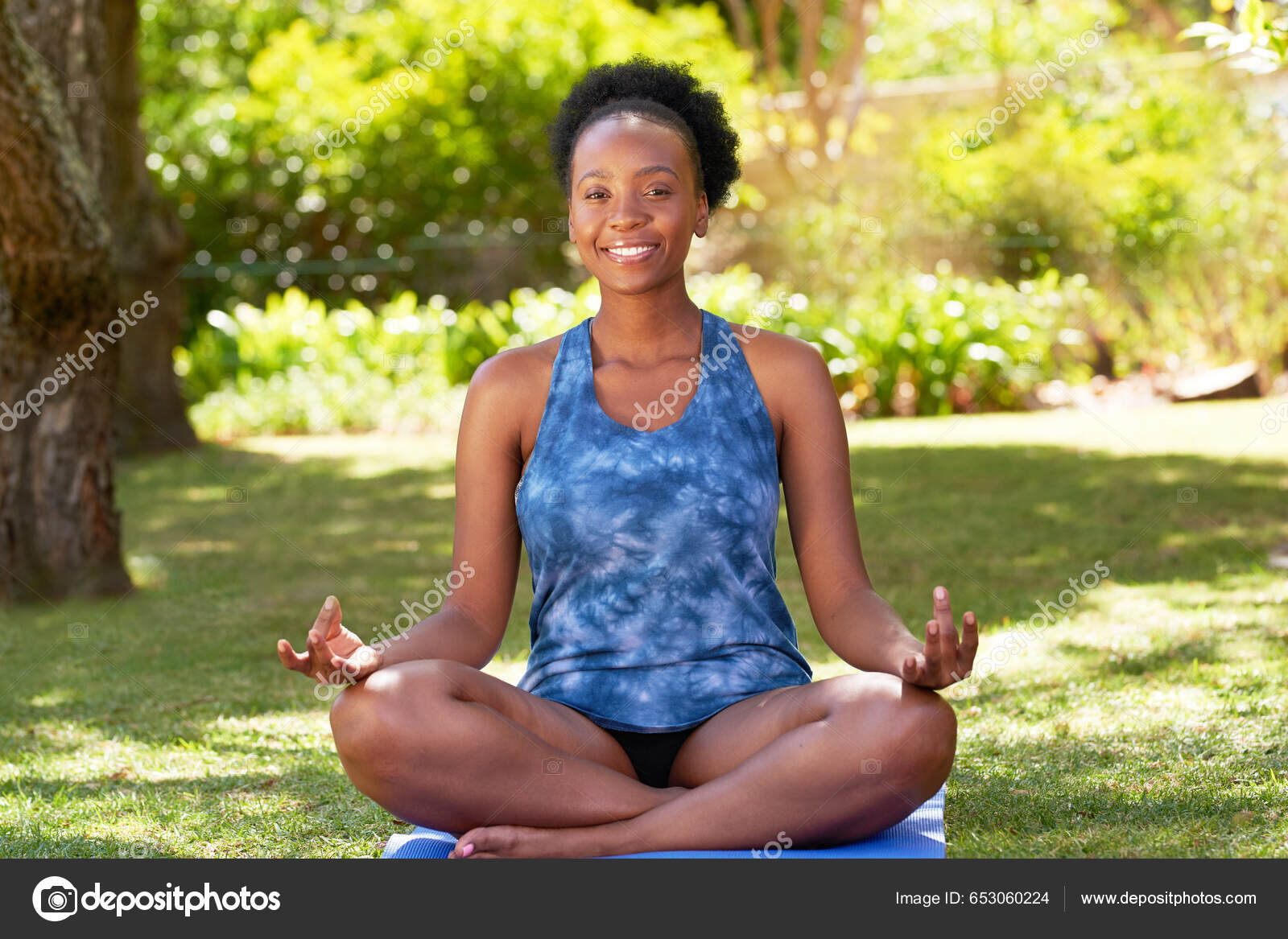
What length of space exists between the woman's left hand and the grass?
516 millimetres

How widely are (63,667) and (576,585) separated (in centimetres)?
303

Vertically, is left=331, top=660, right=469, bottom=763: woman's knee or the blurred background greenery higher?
the blurred background greenery

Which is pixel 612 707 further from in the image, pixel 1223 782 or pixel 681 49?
pixel 681 49

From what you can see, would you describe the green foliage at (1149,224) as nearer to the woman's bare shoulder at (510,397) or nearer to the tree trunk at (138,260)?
the tree trunk at (138,260)

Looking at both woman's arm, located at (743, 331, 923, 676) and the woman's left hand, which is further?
woman's arm, located at (743, 331, 923, 676)

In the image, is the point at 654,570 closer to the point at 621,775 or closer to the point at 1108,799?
the point at 621,775

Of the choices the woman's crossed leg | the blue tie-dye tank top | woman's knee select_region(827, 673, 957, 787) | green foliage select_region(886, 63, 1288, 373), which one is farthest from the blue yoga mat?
green foliage select_region(886, 63, 1288, 373)

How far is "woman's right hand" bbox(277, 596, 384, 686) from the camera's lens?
278cm

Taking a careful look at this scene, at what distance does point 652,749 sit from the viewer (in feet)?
10.6

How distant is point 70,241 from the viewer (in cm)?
616
